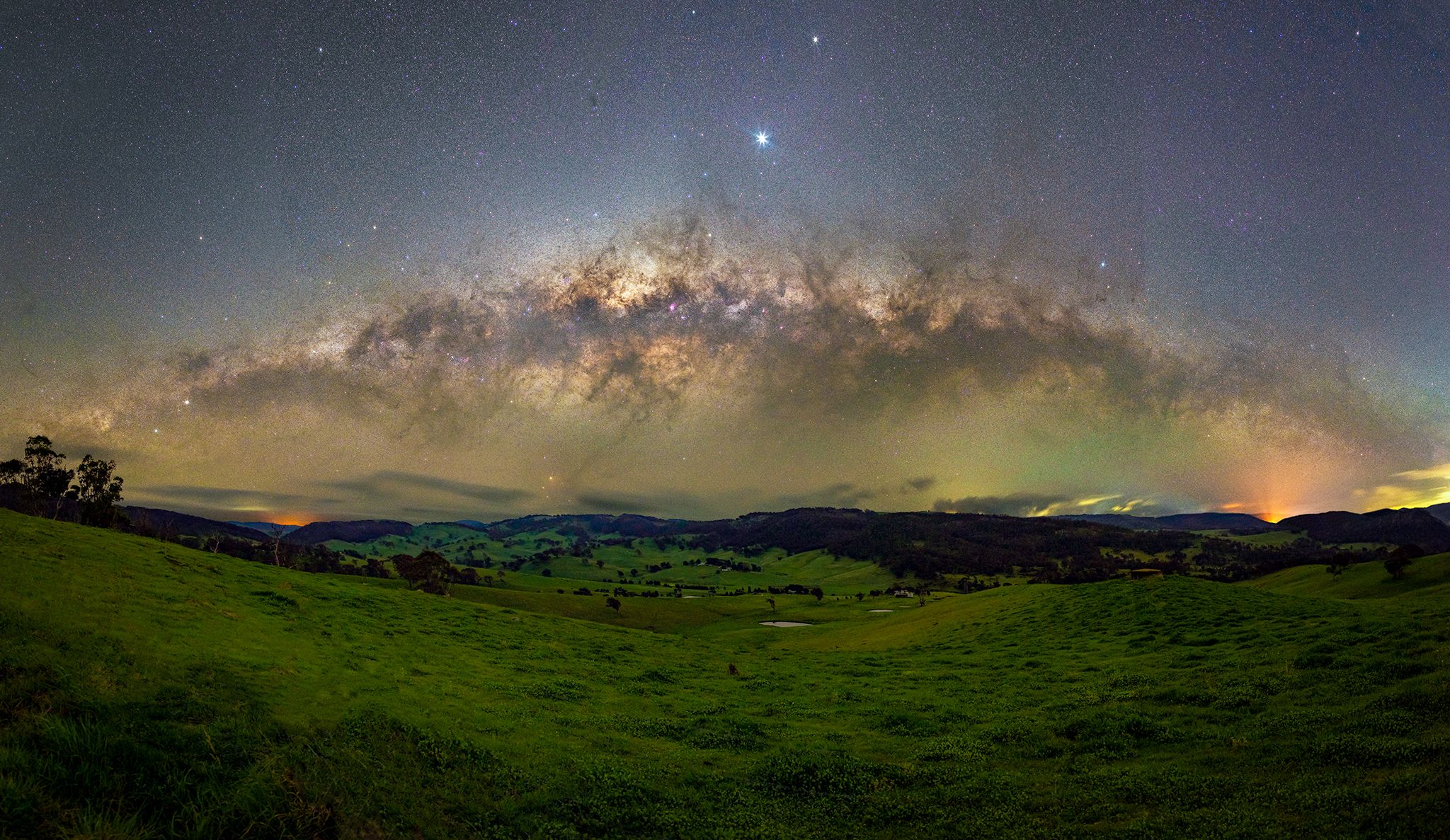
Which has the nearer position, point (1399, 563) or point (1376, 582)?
point (1399, 563)

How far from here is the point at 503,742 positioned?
18891 mm

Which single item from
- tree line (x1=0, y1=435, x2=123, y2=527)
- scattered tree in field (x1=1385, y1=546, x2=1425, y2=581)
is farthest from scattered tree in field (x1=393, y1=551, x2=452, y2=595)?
scattered tree in field (x1=1385, y1=546, x2=1425, y2=581)

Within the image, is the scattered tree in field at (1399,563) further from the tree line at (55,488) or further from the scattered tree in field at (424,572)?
the tree line at (55,488)

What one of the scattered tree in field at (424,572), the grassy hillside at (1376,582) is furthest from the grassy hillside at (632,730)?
the scattered tree in field at (424,572)

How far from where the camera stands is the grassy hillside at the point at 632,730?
12.1 m

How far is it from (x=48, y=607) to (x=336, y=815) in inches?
648

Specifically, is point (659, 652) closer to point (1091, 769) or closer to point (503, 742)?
point (503, 742)

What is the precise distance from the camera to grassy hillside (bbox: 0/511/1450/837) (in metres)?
12.1

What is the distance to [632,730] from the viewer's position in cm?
2386

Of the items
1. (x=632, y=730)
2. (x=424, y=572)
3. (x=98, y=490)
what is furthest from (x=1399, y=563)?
(x=98, y=490)

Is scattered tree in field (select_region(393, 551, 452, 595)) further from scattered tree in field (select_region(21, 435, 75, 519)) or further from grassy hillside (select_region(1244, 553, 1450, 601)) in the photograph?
grassy hillside (select_region(1244, 553, 1450, 601))

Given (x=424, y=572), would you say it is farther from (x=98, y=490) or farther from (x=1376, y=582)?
(x=1376, y=582)

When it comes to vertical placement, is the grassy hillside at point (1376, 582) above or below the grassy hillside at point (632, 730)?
below

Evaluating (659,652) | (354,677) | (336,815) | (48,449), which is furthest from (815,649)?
(48,449)
